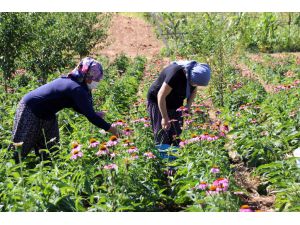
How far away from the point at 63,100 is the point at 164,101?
0.99 meters

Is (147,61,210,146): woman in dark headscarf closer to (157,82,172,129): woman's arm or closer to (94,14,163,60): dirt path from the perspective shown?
(157,82,172,129): woman's arm

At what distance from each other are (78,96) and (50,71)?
5379 mm

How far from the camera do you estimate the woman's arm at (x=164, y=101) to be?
4463mm

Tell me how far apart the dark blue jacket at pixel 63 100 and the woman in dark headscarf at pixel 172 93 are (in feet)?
2.51

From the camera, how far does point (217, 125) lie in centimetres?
437

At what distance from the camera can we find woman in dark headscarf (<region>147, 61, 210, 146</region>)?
14.7 ft

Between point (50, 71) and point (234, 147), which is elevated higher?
point (50, 71)

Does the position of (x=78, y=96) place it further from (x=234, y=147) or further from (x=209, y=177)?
(x=234, y=147)

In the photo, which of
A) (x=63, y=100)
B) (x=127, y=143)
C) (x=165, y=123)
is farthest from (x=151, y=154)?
(x=63, y=100)

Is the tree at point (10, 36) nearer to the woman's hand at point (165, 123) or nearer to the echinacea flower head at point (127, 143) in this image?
the woman's hand at point (165, 123)

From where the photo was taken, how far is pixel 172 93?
15.5 feet

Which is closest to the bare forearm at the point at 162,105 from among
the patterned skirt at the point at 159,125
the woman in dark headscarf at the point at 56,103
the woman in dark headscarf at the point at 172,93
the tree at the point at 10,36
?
the woman in dark headscarf at the point at 172,93

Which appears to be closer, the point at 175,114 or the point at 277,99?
the point at 175,114
